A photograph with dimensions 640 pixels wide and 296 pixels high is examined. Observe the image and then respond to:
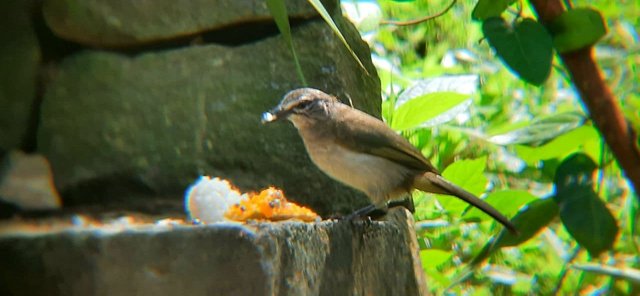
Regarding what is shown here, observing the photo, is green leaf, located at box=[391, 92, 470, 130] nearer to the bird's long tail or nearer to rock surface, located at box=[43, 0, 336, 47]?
the bird's long tail

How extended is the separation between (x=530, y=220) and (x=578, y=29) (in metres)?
0.66

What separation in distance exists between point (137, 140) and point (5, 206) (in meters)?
0.41

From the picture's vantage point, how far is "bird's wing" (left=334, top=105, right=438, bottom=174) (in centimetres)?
279

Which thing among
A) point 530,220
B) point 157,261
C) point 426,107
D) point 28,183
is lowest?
point 157,261

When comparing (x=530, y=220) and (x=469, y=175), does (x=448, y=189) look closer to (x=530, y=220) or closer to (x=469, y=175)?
(x=469, y=175)

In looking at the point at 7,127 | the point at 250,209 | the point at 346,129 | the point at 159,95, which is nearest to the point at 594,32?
the point at 346,129

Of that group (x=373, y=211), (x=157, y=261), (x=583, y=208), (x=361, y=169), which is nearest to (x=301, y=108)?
(x=361, y=169)

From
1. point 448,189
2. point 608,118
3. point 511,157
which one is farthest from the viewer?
point 511,157

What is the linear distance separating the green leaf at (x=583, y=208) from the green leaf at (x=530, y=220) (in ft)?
0.15

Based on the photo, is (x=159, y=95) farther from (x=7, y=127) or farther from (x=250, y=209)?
(x=250, y=209)

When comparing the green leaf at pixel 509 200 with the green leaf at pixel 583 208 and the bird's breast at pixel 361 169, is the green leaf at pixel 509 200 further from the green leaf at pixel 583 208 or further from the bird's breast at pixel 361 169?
the bird's breast at pixel 361 169

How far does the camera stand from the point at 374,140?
2830mm

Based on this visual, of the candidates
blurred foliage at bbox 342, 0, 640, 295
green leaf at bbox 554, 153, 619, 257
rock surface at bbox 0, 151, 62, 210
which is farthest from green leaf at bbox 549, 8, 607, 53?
rock surface at bbox 0, 151, 62, 210

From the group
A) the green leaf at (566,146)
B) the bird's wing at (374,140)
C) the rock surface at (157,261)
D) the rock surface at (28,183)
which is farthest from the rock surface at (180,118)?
the rock surface at (157,261)
